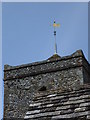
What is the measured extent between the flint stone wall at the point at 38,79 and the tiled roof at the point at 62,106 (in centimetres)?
984

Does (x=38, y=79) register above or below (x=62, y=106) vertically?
above

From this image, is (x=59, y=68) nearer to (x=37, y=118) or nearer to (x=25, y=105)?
(x=25, y=105)

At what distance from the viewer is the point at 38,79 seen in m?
18.0

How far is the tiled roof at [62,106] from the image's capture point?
6.20 meters

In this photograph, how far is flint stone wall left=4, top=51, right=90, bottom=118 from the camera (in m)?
17.3

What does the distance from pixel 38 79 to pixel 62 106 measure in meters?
11.4

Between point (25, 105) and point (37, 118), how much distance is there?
1130cm

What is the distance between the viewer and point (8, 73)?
18.9 metres

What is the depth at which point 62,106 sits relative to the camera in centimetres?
666

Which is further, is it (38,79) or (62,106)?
(38,79)

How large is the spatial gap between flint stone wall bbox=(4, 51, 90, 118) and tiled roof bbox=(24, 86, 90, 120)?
32.3ft

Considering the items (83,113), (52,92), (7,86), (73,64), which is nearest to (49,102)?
(52,92)

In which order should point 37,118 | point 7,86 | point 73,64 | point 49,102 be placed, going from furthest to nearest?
point 7,86 → point 73,64 → point 49,102 → point 37,118

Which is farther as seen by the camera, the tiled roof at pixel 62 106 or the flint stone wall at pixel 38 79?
the flint stone wall at pixel 38 79
